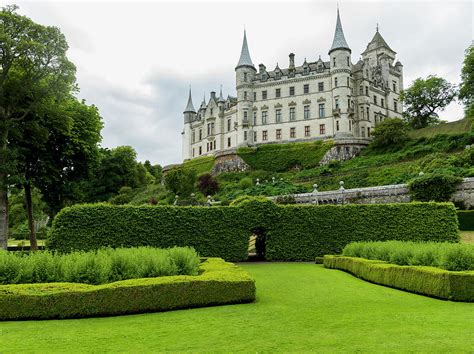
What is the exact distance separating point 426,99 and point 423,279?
54842mm

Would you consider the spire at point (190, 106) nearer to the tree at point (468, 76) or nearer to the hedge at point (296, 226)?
the tree at point (468, 76)

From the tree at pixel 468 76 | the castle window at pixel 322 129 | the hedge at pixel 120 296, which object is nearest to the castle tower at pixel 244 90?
the castle window at pixel 322 129

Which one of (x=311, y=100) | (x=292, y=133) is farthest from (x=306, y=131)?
(x=311, y=100)

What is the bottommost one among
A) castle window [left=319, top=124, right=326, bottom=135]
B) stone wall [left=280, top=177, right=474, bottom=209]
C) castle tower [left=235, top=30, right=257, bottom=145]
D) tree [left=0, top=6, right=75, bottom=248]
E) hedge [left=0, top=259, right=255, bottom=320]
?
hedge [left=0, top=259, right=255, bottom=320]

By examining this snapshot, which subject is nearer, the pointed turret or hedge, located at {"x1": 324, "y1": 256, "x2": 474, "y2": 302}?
hedge, located at {"x1": 324, "y1": 256, "x2": 474, "y2": 302}

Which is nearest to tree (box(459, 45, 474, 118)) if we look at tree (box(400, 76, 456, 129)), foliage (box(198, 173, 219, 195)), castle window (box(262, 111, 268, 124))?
tree (box(400, 76, 456, 129))

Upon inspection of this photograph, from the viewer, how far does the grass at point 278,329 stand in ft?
18.8

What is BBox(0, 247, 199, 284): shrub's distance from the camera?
384 inches

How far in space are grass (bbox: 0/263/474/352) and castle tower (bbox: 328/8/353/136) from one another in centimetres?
4986

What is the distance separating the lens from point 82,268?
393 inches

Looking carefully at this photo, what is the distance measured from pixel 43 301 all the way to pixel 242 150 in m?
50.5

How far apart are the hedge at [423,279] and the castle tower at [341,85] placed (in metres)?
45.4

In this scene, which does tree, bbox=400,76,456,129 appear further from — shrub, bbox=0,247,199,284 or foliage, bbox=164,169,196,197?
shrub, bbox=0,247,199,284

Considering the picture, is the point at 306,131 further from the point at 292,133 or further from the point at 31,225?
the point at 31,225
